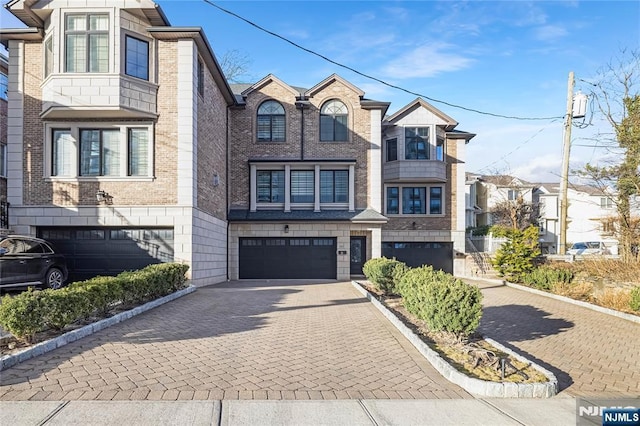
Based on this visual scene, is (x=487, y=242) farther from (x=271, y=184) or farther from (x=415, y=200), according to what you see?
(x=271, y=184)

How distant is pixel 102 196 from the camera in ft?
43.2

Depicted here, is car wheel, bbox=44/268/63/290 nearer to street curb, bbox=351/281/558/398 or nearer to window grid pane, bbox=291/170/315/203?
window grid pane, bbox=291/170/315/203

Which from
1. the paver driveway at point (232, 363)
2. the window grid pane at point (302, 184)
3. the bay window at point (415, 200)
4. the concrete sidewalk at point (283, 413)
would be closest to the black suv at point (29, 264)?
the paver driveway at point (232, 363)

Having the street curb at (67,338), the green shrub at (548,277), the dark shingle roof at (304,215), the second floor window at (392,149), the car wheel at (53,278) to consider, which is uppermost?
the second floor window at (392,149)

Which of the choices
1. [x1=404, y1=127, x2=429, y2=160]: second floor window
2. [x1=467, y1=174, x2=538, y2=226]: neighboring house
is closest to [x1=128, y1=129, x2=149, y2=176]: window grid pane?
[x1=404, y1=127, x2=429, y2=160]: second floor window

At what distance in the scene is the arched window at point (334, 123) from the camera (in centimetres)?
1980

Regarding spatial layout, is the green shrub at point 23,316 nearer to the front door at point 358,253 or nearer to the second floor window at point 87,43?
the second floor window at point 87,43

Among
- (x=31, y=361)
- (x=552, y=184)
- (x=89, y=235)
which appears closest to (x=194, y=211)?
(x=89, y=235)

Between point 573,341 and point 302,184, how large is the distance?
14079 mm

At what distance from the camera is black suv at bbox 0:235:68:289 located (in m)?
9.89

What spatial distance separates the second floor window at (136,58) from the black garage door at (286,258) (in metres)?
8.91

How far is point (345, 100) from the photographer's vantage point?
1980 cm

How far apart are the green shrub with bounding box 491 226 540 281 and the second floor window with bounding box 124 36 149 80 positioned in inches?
670

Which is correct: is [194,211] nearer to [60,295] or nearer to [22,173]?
[22,173]
